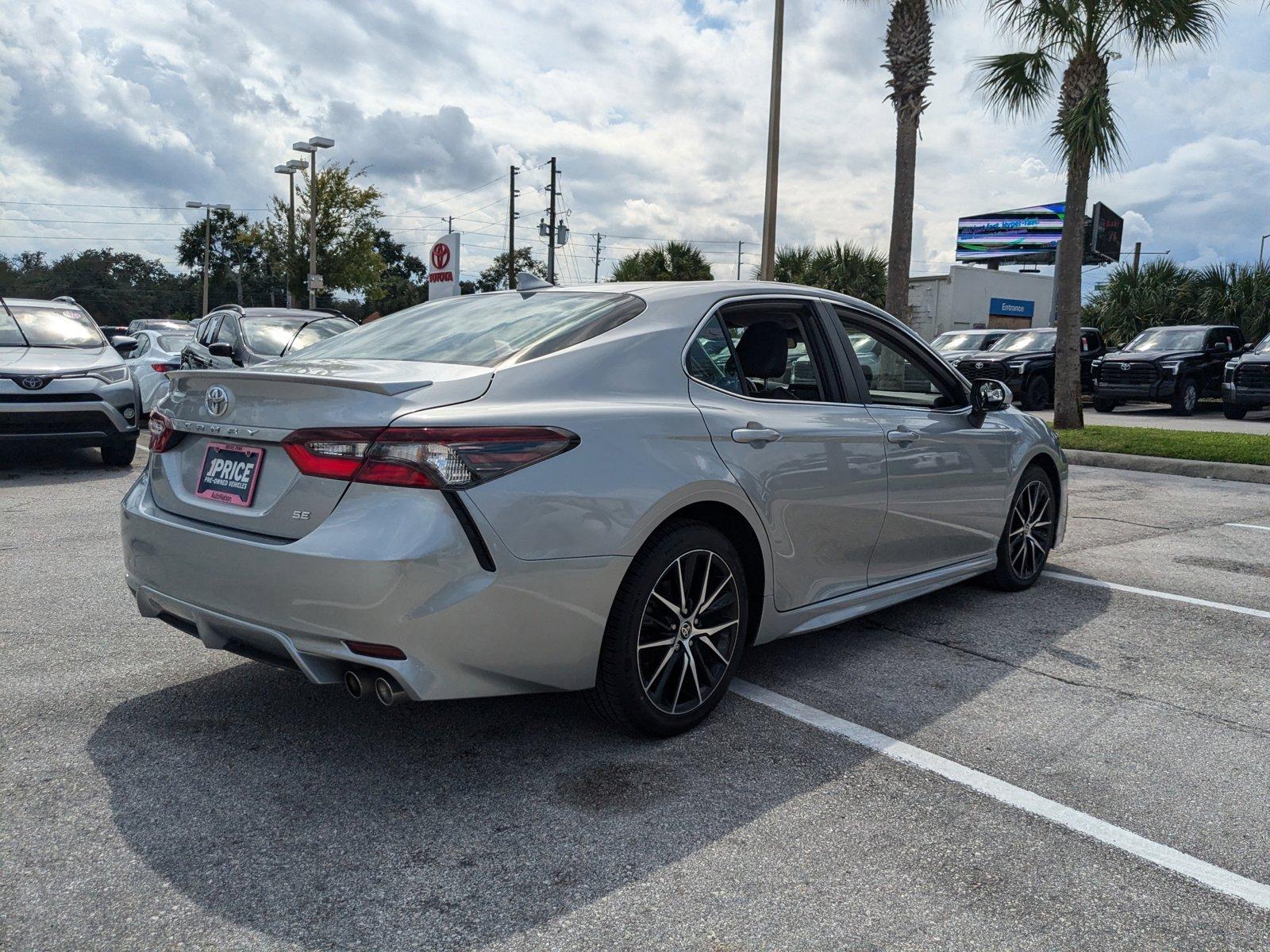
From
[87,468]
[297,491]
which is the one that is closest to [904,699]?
[297,491]

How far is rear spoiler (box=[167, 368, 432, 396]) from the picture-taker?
2.94m

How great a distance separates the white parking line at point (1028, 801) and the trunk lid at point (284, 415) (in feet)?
5.48

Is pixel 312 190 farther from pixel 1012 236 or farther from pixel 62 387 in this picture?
pixel 1012 236

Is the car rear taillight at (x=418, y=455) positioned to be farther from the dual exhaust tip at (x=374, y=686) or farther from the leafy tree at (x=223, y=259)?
the leafy tree at (x=223, y=259)

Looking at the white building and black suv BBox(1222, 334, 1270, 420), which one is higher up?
the white building

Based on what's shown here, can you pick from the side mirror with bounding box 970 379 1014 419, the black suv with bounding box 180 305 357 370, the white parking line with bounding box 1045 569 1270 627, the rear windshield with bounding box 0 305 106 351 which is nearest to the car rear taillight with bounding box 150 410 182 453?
the side mirror with bounding box 970 379 1014 419

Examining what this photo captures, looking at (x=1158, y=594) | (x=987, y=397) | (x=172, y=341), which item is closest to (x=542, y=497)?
(x=987, y=397)

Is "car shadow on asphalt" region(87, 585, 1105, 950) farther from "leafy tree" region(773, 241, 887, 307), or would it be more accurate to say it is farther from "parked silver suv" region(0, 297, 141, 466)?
"leafy tree" region(773, 241, 887, 307)

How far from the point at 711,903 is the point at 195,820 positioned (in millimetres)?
1420

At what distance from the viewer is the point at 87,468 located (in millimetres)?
9984

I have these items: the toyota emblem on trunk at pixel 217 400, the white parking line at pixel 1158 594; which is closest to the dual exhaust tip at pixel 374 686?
the toyota emblem on trunk at pixel 217 400

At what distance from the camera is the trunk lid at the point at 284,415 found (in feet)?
9.55

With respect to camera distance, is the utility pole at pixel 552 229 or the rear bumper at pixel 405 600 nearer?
the rear bumper at pixel 405 600

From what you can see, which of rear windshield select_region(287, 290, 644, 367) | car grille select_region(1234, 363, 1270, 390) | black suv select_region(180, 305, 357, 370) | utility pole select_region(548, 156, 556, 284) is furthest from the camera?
utility pole select_region(548, 156, 556, 284)
